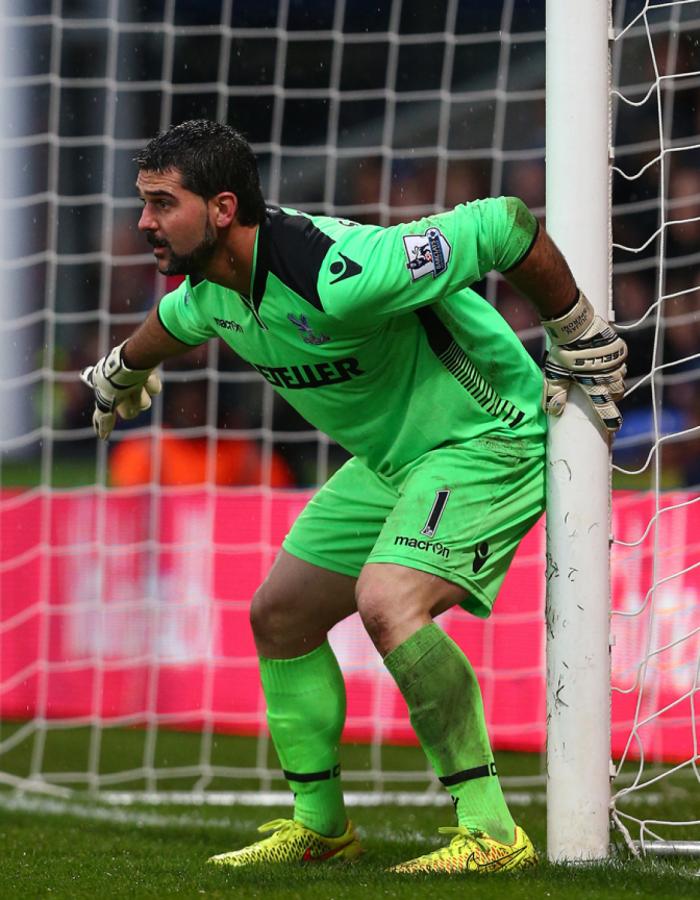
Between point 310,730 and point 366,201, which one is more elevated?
point 366,201

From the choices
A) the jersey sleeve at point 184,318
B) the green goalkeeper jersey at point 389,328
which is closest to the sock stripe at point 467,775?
the green goalkeeper jersey at point 389,328

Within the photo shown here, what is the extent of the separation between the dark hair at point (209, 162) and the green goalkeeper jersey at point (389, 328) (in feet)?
0.25

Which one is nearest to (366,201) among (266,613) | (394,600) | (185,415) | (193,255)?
(185,415)

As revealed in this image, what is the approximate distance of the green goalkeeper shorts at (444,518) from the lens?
3217 millimetres

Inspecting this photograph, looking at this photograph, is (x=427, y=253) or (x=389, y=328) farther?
(x=389, y=328)

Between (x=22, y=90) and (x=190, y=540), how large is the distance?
3313 millimetres

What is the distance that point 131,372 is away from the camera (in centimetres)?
383

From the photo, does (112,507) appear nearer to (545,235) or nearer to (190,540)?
(190,540)

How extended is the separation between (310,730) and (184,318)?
3.59 ft

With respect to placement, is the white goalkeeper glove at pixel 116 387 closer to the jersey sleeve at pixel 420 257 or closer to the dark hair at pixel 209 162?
the dark hair at pixel 209 162

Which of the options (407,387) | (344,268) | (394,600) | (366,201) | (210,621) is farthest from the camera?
(366,201)

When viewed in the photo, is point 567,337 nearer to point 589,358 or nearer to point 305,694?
point 589,358

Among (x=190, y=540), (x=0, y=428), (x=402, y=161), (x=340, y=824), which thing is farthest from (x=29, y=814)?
(x=402, y=161)

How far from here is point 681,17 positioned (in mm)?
7582
